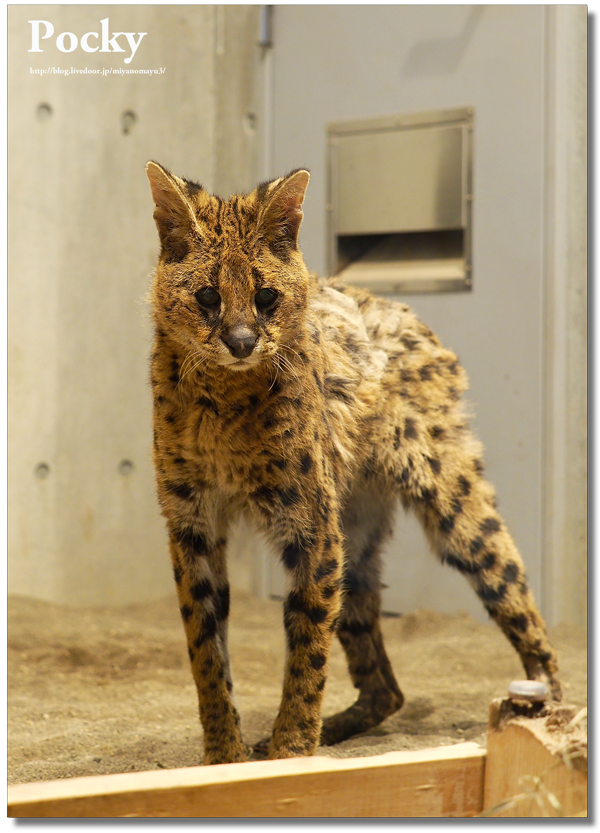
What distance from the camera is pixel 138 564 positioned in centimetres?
303

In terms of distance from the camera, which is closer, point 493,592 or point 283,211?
point 283,211

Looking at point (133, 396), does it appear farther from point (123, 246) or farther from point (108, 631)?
point (108, 631)

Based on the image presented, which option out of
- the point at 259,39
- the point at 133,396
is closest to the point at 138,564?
the point at 133,396

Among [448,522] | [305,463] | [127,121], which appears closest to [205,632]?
[305,463]

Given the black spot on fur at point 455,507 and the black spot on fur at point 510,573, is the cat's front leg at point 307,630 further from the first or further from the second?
the black spot on fur at point 510,573

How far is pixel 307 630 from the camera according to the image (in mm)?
2193

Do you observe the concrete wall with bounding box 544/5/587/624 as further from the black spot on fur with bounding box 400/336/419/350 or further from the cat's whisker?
the cat's whisker

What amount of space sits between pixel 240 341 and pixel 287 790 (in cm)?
87

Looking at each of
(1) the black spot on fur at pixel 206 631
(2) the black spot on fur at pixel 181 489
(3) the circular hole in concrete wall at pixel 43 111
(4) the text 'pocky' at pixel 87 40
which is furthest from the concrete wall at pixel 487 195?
(3) the circular hole in concrete wall at pixel 43 111

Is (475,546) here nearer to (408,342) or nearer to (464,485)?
Answer: (464,485)

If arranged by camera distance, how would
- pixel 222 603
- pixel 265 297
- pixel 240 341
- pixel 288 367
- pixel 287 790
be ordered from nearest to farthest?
pixel 287 790
pixel 240 341
pixel 265 297
pixel 288 367
pixel 222 603

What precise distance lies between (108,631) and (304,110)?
2.15 metres

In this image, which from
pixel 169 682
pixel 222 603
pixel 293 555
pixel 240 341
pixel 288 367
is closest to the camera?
pixel 240 341
